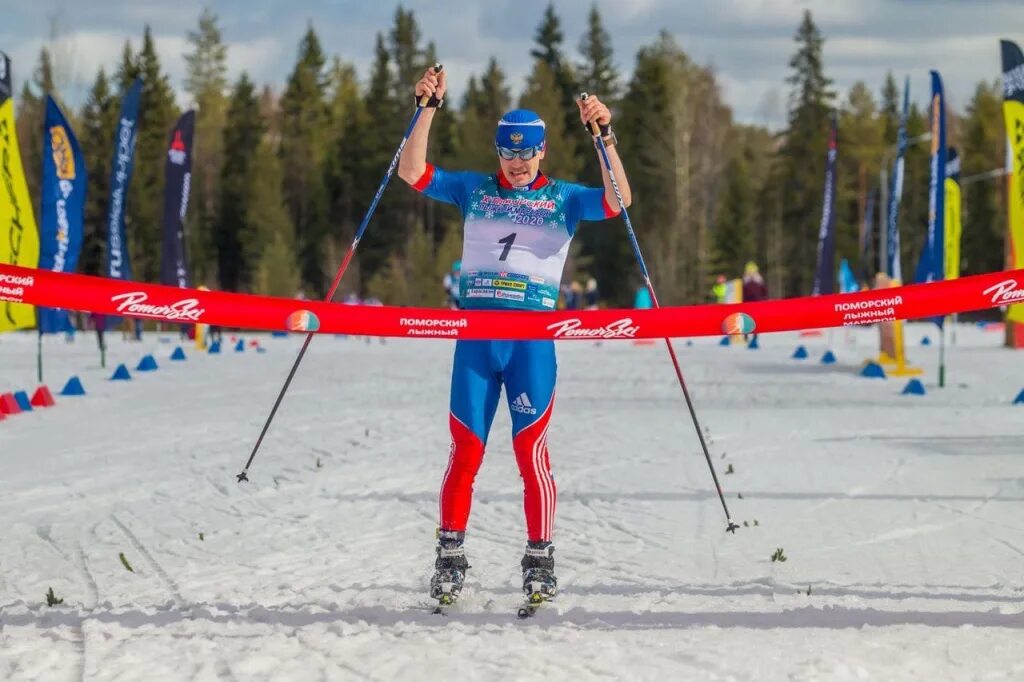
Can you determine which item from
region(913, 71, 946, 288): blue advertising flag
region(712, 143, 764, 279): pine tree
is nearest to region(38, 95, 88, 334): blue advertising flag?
region(913, 71, 946, 288): blue advertising flag

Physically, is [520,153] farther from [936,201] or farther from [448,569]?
[936,201]

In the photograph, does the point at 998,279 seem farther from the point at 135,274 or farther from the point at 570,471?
the point at 135,274

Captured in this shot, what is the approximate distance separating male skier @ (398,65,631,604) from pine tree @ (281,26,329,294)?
62087 millimetres

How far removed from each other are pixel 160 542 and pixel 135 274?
5263 cm

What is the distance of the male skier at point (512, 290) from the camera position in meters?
5.18

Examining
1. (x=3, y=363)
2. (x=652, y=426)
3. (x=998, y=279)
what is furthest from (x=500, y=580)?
(x=3, y=363)

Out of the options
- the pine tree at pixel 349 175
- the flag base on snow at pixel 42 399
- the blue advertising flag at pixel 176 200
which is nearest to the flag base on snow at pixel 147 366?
the blue advertising flag at pixel 176 200

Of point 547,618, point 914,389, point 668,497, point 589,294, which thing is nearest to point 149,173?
point 589,294

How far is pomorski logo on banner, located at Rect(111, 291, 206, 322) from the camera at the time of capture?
4.98 m

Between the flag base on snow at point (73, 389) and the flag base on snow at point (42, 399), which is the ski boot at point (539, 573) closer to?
the flag base on snow at point (42, 399)

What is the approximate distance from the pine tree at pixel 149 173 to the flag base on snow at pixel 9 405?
139ft

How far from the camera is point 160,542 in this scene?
6578 millimetres

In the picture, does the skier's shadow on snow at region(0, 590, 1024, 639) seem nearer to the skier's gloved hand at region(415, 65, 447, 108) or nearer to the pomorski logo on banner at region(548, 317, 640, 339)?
the pomorski logo on banner at region(548, 317, 640, 339)

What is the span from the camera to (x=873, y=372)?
18188 millimetres
